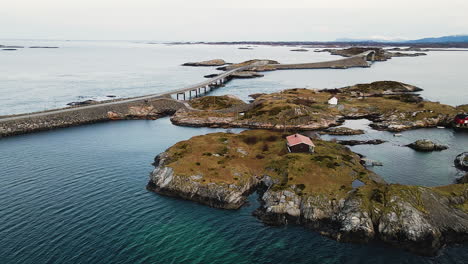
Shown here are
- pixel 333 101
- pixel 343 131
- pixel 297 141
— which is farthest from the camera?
pixel 333 101

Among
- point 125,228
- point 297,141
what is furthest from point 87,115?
point 297,141

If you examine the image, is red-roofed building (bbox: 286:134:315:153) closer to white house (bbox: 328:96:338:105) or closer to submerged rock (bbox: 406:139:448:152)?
submerged rock (bbox: 406:139:448:152)

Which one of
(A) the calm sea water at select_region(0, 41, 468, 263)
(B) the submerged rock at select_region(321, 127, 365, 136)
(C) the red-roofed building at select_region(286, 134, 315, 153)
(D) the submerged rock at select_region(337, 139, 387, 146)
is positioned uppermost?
(C) the red-roofed building at select_region(286, 134, 315, 153)

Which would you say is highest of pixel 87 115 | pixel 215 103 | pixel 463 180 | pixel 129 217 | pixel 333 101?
pixel 333 101

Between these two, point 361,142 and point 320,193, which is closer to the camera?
point 320,193

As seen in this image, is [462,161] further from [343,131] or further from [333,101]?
[333,101]

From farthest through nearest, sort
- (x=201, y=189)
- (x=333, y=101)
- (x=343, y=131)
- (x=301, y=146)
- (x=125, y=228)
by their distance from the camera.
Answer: (x=333, y=101) → (x=343, y=131) → (x=301, y=146) → (x=201, y=189) → (x=125, y=228)

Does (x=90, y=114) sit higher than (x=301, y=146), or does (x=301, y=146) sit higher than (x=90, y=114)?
(x=301, y=146)

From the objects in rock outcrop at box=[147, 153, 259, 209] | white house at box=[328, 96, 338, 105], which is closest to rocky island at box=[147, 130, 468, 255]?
rock outcrop at box=[147, 153, 259, 209]
